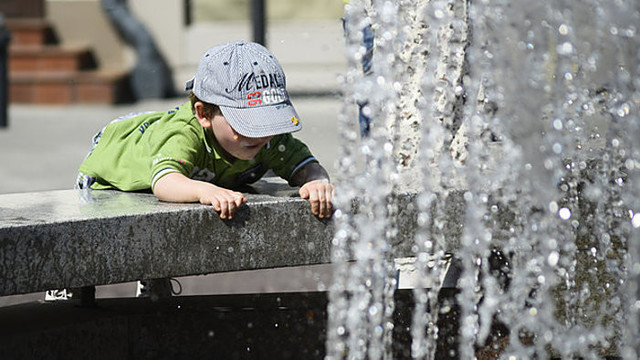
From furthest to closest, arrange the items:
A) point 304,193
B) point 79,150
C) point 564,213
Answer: point 79,150 < point 564,213 < point 304,193

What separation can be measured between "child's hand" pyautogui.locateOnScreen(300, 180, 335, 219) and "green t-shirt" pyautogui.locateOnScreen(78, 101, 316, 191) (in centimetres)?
35

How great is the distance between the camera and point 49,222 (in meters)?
2.85

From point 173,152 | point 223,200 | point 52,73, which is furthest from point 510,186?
point 52,73

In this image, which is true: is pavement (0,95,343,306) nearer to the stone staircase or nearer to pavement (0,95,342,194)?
pavement (0,95,342,194)

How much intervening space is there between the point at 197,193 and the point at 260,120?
307 mm

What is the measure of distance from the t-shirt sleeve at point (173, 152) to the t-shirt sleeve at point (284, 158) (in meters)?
0.28

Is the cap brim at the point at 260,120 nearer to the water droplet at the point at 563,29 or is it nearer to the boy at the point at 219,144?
the boy at the point at 219,144

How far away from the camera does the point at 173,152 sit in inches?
130

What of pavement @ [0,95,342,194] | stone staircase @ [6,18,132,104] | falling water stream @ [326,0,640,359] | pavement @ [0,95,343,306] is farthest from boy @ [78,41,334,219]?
stone staircase @ [6,18,132,104]

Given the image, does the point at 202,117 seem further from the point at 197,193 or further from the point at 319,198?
the point at 319,198

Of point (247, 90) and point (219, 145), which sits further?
point (219, 145)

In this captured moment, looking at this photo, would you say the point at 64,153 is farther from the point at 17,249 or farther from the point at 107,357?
the point at 17,249

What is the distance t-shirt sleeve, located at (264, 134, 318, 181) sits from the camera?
359 centimetres

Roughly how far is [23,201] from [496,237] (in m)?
1.32
